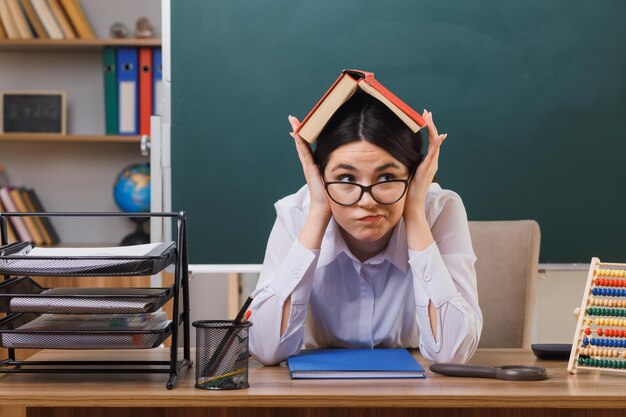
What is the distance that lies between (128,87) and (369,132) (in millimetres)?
2835

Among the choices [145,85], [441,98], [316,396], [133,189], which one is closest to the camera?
[316,396]

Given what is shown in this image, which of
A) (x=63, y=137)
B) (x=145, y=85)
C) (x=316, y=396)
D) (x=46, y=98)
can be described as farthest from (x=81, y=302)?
(x=46, y=98)

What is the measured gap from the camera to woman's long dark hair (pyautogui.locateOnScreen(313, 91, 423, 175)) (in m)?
1.55

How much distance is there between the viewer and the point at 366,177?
5.01ft

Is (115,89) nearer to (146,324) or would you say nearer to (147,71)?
(147,71)

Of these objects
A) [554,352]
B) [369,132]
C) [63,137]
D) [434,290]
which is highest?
[63,137]

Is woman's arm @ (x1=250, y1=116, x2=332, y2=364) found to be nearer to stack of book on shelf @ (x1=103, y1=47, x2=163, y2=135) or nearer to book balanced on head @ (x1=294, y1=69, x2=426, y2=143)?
book balanced on head @ (x1=294, y1=69, x2=426, y2=143)

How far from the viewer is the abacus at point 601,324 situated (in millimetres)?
1417

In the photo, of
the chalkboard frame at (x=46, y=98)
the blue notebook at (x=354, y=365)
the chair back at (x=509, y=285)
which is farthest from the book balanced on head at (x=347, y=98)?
the chalkboard frame at (x=46, y=98)

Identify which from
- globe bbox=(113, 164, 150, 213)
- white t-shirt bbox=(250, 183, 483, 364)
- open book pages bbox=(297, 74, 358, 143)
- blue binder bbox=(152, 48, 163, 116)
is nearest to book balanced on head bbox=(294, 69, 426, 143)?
open book pages bbox=(297, 74, 358, 143)

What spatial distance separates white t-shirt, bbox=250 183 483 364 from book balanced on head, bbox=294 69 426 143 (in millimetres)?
242

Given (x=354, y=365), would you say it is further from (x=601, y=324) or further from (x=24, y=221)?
(x=24, y=221)

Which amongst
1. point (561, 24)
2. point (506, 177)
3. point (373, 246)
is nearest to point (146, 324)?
point (373, 246)

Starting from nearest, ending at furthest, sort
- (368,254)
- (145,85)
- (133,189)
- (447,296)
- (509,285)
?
(447,296) → (368,254) → (509,285) → (145,85) → (133,189)
